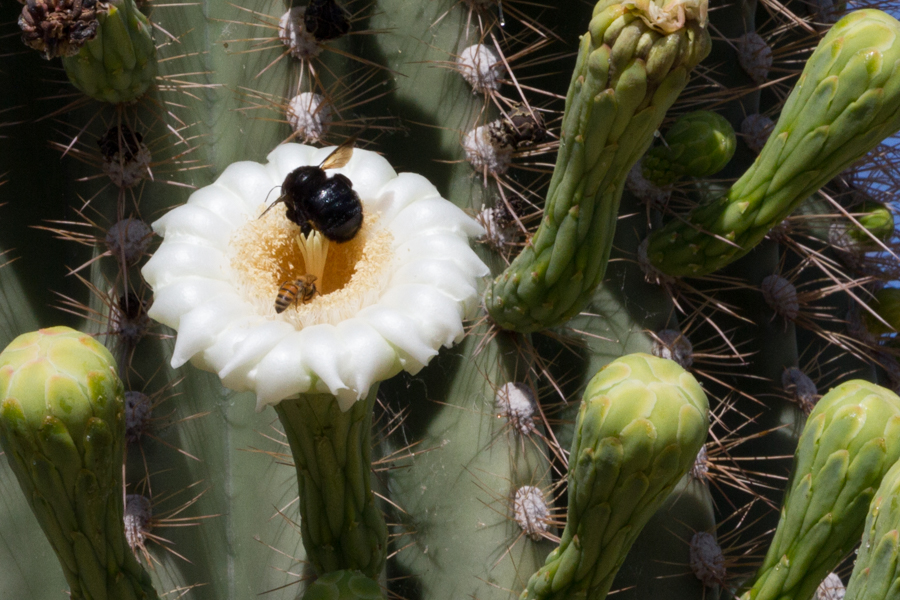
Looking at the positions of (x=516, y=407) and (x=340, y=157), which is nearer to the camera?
(x=340, y=157)

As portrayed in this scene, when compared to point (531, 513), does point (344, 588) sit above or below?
above

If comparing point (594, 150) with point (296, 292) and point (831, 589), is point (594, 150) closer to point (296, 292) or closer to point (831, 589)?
point (296, 292)

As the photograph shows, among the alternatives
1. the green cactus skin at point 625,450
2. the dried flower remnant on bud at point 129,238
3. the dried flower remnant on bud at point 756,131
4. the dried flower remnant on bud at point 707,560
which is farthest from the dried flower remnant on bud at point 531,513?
the dried flower remnant on bud at point 756,131

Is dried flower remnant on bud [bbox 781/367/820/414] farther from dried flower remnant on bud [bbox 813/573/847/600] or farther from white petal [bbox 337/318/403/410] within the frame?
white petal [bbox 337/318/403/410]

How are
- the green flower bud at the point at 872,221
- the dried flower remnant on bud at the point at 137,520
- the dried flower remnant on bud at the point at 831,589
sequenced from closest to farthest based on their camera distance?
1. the dried flower remnant on bud at the point at 137,520
2. the dried flower remnant on bud at the point at 831,589
3. the green flower bud at the point at 872,221

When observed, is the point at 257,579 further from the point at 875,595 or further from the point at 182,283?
the point at 875,595

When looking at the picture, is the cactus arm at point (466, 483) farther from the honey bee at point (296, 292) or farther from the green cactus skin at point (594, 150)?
the honey bee at point (296, 292)

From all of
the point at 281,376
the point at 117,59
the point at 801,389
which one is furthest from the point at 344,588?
the point at 801,389
